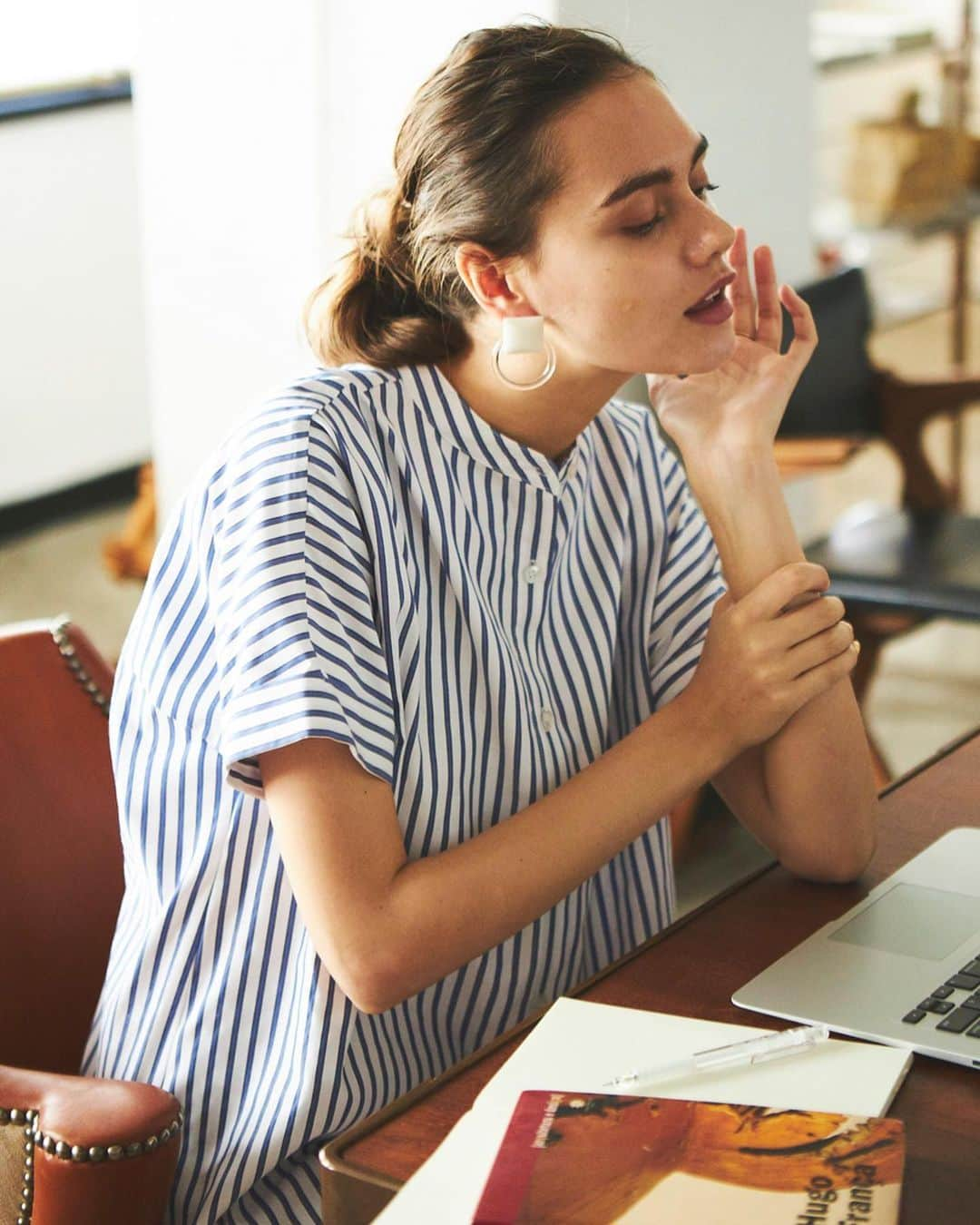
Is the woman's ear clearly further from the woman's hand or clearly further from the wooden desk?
the wooden desk

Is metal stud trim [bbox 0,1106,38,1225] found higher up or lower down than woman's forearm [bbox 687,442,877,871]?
lower down

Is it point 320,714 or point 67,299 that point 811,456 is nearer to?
point 320,714

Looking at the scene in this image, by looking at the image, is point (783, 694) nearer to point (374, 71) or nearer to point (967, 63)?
point (374, 71)

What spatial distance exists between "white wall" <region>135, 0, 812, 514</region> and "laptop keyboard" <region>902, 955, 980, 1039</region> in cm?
152

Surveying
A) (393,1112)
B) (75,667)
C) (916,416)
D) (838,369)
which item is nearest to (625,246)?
(75,667)

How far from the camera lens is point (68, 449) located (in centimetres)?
470

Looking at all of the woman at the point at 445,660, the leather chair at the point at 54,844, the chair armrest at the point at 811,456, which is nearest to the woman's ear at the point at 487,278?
the woman at the point at 445,660

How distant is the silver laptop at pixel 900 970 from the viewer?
0.97 metres

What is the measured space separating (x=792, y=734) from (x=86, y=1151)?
0.59 meters

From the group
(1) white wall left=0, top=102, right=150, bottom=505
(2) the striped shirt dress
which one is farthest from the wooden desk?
(1) white wall left=0, top=102, right=150, bottom=505

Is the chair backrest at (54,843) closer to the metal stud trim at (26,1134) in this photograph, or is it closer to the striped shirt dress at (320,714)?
the striped shirt dress at (320,714)

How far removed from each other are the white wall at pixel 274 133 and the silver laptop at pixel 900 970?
139 centimetres

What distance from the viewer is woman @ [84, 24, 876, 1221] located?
1.10 metres

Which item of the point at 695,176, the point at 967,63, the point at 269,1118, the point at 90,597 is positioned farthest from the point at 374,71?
the point at 967,63
